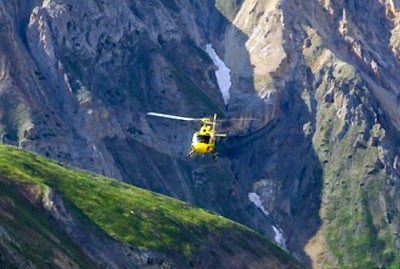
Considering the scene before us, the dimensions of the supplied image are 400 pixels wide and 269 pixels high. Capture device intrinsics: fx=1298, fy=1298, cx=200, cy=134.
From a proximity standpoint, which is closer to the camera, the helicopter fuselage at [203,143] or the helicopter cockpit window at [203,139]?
the helicopter fuselage at [203,143]

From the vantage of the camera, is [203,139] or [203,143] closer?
[203,143]

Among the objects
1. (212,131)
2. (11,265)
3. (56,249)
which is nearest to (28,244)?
(56,249)

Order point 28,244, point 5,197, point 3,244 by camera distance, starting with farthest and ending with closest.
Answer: point 5,197
point 28,244
point 3,244

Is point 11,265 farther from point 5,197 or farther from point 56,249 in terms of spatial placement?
point 5,197

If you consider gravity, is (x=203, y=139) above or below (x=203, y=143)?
above

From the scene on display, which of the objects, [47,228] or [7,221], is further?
[47,228]

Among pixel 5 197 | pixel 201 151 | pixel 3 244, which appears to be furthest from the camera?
pixel 5 197

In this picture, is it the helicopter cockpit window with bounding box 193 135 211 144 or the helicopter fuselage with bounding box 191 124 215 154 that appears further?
the helicopter cockpit window with bounding box 193 135 211 144

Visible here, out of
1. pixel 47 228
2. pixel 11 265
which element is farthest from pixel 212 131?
pixel 47 228

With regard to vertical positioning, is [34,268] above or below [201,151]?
below

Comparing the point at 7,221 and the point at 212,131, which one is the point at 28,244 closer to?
the point at 7,221
